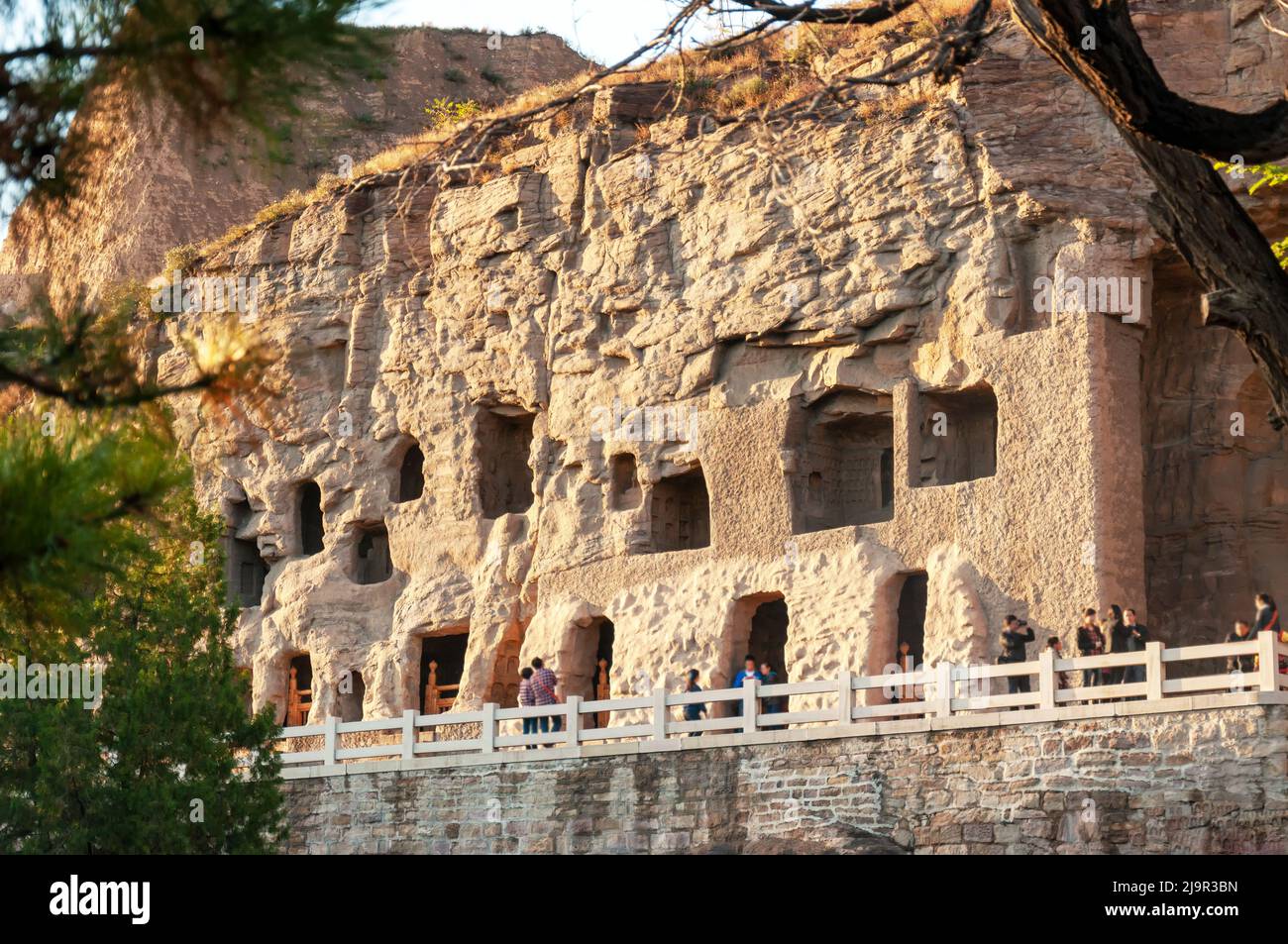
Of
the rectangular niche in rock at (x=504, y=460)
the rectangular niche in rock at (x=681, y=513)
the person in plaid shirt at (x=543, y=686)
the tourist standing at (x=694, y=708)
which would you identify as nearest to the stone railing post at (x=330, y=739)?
the person in plaid shirt at (x=543, y=686)

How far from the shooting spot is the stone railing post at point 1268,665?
20172mm

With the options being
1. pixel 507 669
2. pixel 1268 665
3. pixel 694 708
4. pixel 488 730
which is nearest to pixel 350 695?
pixel 507 669

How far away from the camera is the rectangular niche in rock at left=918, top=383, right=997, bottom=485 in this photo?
93.0 ft

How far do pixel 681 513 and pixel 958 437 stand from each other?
4.60 m

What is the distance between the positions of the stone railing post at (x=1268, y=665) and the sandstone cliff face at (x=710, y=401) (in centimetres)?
512

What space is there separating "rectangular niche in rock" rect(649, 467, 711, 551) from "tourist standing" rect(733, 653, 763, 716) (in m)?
2.00

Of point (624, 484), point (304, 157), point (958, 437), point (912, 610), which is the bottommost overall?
point (912, 610)

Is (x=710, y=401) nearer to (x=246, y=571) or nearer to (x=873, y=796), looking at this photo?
(x=873, y=796)

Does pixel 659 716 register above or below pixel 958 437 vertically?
below

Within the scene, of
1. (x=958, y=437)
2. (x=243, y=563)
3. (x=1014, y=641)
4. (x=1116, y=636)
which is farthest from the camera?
(x=243, y=563)

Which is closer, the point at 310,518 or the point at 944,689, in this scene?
the point at 944,689

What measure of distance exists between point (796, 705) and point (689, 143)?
8.60 metres

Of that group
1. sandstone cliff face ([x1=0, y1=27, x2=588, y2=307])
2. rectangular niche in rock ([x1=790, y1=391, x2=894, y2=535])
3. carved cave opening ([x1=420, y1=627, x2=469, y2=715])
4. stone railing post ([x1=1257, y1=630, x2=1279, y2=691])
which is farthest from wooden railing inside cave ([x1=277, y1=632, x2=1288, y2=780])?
sandstone cliff face ([x1=0, y1=27, x2=588, y2=307])

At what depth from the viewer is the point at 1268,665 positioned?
20188 millimetres
